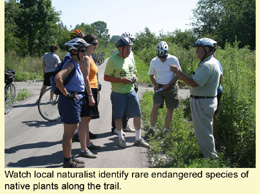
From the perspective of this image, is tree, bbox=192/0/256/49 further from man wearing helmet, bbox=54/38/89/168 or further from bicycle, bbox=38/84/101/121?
man wearing helmet, bbox=54/38/89/168

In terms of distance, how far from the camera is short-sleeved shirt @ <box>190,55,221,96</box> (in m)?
4.62

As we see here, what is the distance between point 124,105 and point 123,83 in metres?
0.45

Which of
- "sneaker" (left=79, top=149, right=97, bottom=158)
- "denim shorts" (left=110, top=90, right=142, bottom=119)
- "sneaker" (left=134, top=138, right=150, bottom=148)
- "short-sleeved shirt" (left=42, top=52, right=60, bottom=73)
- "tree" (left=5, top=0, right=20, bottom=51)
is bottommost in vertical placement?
"sneaker" (left=79, top=149, right=97, bottom=158)

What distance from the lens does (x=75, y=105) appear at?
4.74 m

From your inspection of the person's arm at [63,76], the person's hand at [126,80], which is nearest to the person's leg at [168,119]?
the person's hand at [126,80]

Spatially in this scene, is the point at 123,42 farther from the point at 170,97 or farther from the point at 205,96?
the point at 205,96

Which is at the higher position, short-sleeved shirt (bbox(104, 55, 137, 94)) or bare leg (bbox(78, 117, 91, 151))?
short-sleeved shirt (bbox(104, 55, 137, 94))

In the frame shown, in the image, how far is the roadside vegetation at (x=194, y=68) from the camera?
5023 mm

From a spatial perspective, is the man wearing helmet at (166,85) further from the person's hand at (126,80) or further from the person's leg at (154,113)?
the person's hand at (126,80)

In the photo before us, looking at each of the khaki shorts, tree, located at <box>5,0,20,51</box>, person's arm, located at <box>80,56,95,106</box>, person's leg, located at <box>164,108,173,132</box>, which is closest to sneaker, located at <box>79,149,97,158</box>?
person's arm, located at <box>80,56,95,106</box>

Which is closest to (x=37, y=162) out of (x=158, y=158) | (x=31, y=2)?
(x=158, y=158)

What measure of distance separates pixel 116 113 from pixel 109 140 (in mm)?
930

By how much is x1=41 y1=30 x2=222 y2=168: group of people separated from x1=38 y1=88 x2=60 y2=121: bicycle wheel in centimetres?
210

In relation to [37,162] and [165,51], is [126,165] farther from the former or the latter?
[165,51]
